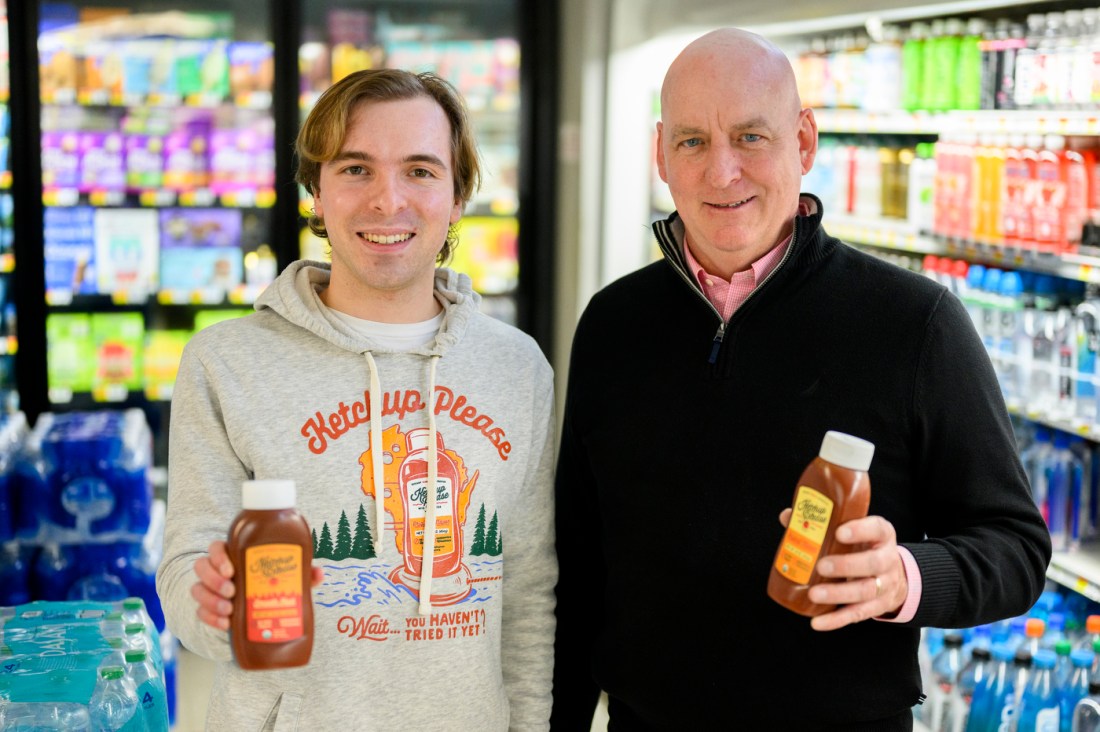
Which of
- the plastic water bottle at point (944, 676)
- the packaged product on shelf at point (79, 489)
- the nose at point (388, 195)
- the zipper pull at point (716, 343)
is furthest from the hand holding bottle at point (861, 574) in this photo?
the packaged product on shelf at point (79, 489)

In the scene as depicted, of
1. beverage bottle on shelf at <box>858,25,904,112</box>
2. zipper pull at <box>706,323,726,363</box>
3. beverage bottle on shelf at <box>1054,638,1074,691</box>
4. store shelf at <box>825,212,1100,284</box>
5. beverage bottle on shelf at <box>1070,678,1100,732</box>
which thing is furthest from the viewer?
beverage bottle on shelf at <box>858,25,904,112</box>

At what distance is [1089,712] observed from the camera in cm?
299

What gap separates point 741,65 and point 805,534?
0.77 metres

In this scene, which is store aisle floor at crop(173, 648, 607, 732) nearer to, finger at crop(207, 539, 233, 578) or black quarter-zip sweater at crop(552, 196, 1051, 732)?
black quarter-zip sweater at crop(552, 196, 1051, 732)

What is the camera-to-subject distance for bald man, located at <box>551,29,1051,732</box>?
182 cm

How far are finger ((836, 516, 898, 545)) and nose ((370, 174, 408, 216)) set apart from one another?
2.64 ft

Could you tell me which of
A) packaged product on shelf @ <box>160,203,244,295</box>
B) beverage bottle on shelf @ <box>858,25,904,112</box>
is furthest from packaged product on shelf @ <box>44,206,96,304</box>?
beverage bottle on shelf @ <box>858,25,904,112</box>

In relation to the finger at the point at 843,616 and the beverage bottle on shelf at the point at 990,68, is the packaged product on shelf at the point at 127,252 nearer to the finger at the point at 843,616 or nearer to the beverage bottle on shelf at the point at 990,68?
the beverage bottle on shelf at the point at 990,68

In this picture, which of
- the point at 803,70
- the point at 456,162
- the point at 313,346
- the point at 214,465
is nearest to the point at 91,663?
the point at 214,465

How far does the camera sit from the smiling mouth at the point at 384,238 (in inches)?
74.7

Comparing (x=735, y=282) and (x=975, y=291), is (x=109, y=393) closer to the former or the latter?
(x=975, y=291)

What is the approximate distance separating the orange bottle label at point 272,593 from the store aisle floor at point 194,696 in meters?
2.82

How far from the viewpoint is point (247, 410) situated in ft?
6.14

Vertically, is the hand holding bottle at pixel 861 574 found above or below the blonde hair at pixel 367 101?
below
